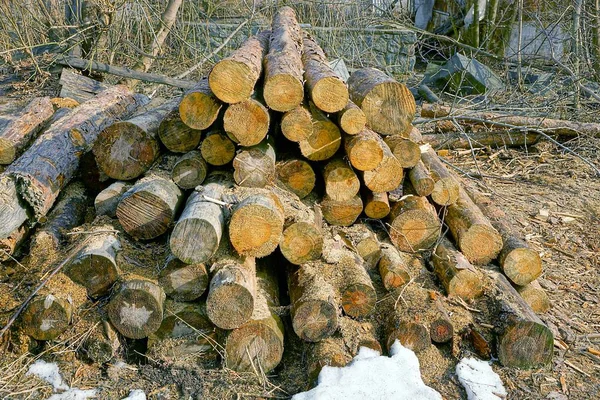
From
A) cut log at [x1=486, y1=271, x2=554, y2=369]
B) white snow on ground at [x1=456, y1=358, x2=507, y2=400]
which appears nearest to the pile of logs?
cut log at [x1=486, y1=271, x2=554, y2=369]

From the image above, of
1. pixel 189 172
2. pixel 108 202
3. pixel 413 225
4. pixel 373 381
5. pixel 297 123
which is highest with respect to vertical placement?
pixel 297 123

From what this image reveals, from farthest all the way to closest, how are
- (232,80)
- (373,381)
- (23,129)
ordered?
(23,129), (232,80), (373,381)

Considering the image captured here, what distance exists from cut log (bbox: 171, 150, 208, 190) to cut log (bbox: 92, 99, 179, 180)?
0.92ft

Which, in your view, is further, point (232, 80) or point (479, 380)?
point (232, 80)

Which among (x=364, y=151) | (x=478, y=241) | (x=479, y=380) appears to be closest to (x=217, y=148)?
(x=364, y=151)

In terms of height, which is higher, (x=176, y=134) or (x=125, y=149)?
(x=176, y=134)

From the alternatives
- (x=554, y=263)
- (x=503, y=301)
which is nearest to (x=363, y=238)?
(x=503, y=301)

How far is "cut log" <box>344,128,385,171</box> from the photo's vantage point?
406cm

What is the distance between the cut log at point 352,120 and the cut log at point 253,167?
0.56 m

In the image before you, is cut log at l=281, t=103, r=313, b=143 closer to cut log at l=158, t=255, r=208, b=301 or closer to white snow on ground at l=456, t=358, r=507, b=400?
cut log at l=158, t=255, r=208, b=301

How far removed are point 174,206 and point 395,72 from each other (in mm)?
9608

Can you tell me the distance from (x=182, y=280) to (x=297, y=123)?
51.4 inches

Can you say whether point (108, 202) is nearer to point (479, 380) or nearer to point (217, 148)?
point (217, 148)

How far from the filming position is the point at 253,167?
13.1 ft
